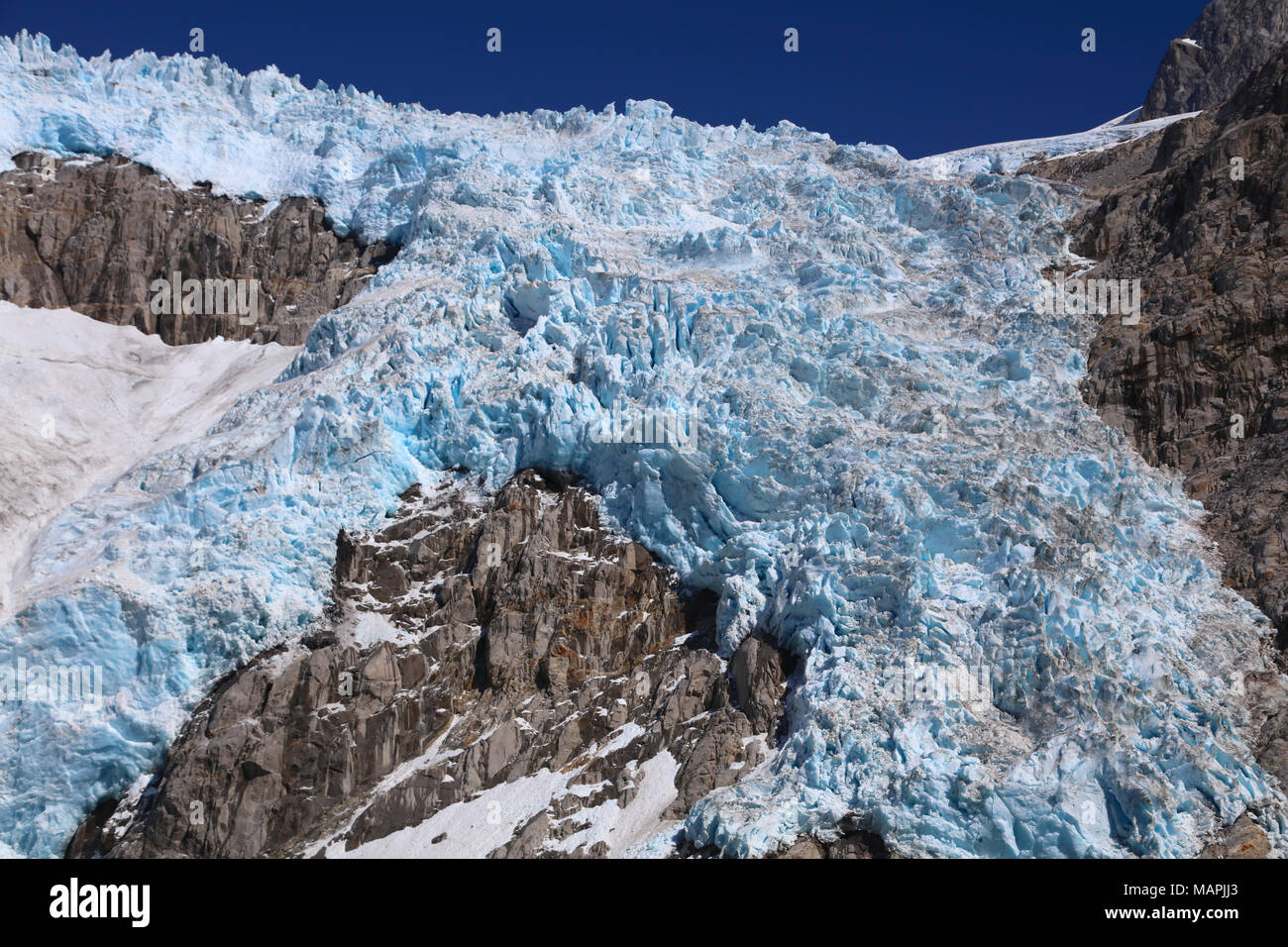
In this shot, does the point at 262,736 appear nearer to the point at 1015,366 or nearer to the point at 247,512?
the point at 247,512

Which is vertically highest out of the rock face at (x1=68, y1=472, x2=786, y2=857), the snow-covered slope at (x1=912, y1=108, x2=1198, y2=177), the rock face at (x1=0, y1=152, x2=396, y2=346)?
the snow-covered slope at (x1=912, y1=108, x2=1198, y2=177)

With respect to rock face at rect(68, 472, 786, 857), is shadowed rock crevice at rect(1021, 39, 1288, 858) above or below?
above

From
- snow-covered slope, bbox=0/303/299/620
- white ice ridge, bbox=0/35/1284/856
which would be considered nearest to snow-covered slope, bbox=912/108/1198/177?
white ice ridge, bbox=0/35/1284/856

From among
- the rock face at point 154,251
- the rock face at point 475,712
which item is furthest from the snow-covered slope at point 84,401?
the rock face at point 475,712

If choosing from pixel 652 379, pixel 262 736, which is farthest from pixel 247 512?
pixel 652 379

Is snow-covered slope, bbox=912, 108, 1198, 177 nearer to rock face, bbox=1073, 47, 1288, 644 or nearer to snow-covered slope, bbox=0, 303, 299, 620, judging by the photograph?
rock face, bbox=1073, 47, 1288, 644

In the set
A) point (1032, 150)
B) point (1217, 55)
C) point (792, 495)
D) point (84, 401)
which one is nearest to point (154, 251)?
point (84, 401)

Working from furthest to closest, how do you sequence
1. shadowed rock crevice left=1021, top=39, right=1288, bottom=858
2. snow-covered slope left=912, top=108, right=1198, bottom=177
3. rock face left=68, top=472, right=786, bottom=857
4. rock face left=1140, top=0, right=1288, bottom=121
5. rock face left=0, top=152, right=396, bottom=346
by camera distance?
1. rock face left=1140, top=0, right=1288, bottom=121
2. snow-covered slope left=912, top=108, right=1198, bottom=177
3. rock face left=0, top=152, right=396, bottom=346
4. shadowed rock crevice left=1021, top=39, right=1288, bottom=858
5. rock face left=68, top=472, right=786, bottom=857
